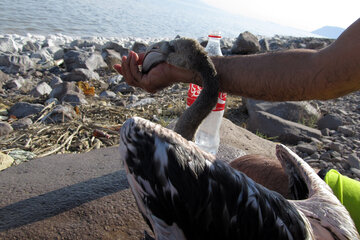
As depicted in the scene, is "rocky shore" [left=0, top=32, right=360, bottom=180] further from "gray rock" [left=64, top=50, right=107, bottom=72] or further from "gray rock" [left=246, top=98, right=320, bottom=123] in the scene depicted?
"gray rock" [left=64, top=50, right=107, bottom=72]

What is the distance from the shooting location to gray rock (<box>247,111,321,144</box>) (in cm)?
434

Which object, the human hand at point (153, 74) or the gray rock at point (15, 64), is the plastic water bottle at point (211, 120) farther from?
the gray rock at point (15, 64)

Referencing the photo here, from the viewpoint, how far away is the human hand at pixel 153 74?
2059 mm

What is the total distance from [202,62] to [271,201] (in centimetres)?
98

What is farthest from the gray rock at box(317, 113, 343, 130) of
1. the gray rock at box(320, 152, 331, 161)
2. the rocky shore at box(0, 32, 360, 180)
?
the gray rock at box(320, 152, 331, 161)

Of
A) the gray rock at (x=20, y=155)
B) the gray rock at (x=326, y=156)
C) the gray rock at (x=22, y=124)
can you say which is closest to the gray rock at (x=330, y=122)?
the gray rock at (x=326, y=156)

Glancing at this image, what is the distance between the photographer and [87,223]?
1.94 m

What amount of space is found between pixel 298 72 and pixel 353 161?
2153 millimetres

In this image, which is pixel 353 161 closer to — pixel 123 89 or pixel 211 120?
pixel 211 120

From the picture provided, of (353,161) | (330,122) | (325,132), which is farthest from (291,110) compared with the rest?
(353,161)

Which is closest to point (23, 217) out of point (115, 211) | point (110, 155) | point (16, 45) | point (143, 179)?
point (115, 211)

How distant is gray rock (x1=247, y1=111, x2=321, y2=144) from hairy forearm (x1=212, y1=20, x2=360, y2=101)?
2.50m

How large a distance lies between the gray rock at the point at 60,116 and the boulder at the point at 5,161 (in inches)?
47.4

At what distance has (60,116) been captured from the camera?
13.7ft
